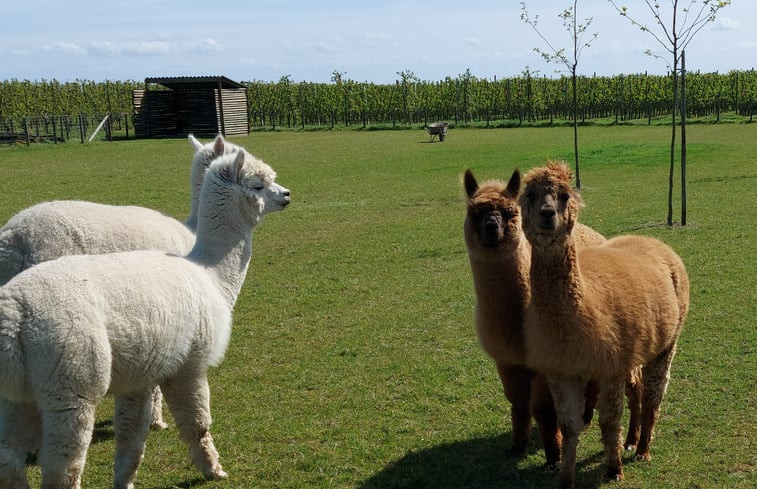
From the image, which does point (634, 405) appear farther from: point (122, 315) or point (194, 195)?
point (194, 195)

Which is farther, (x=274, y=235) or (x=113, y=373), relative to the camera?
(x=274, y=235)

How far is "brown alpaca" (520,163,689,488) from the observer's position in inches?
159

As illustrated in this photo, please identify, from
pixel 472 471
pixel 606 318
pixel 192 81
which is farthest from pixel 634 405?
pixel 192 81

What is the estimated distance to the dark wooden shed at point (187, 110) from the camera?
41.9m

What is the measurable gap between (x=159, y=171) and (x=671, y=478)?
20773 millimetres

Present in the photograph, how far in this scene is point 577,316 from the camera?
407 centimetres

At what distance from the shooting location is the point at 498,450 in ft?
16.6

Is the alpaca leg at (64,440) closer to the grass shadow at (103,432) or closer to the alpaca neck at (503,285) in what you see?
the grass shadow at (103,432)

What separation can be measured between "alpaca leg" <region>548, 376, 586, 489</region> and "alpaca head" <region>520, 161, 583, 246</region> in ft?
2.72

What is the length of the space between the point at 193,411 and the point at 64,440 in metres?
0.99

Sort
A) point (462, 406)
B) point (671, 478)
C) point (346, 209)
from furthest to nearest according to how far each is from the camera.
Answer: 1. point (346, 209)
2. point (462, 406)
3. point (671, 478)

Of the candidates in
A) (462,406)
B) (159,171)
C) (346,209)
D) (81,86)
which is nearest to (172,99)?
(81,86)

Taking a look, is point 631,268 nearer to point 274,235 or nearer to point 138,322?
point 138,322

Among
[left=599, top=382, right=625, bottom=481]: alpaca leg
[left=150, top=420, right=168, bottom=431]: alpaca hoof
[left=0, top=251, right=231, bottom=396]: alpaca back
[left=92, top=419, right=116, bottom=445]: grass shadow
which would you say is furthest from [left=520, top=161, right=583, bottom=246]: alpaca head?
[left=92, top=419, right=116, bottom=445]: grass shadow
